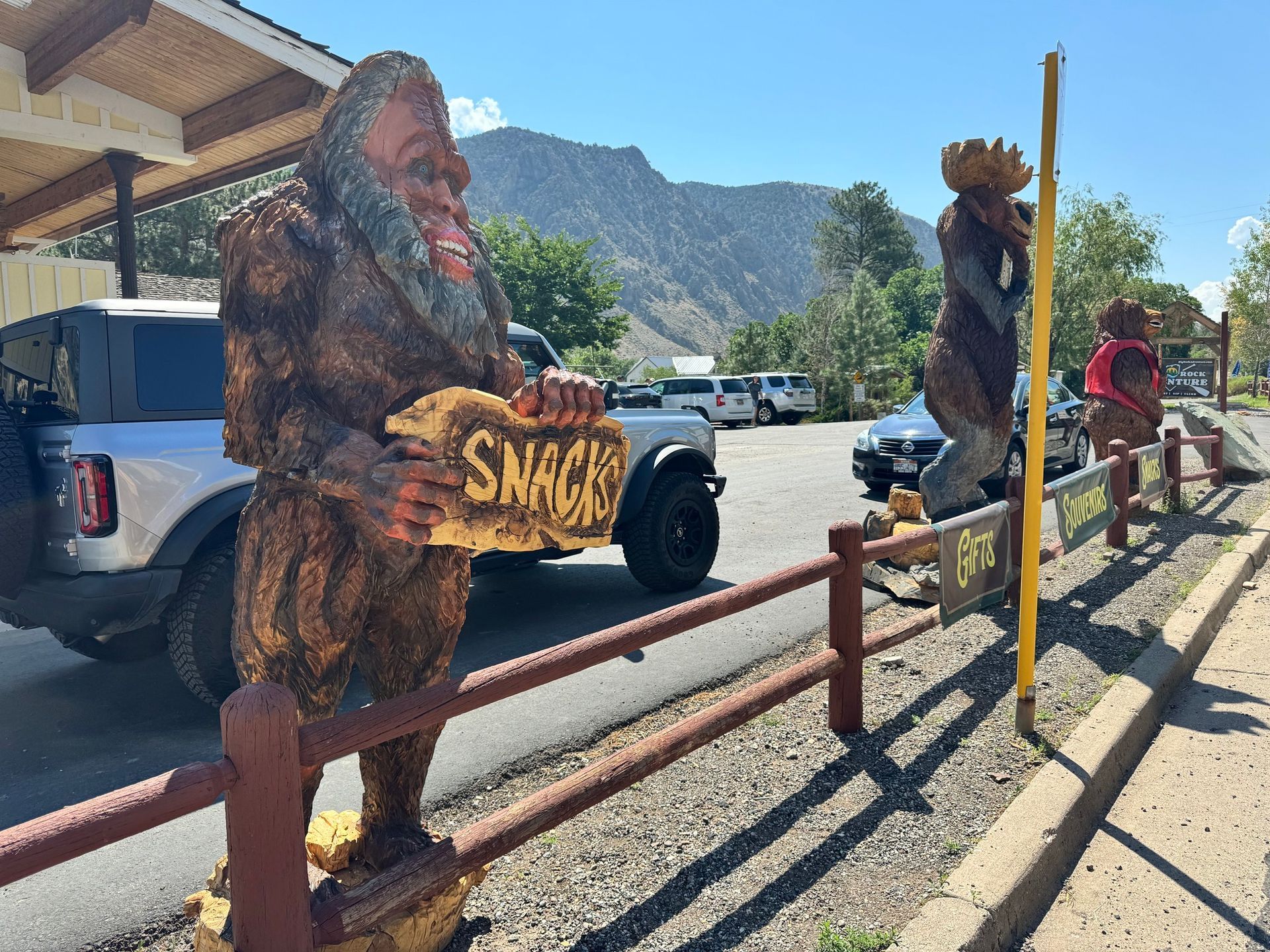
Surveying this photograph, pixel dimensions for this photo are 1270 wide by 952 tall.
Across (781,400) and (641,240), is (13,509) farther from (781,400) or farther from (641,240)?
(641,240)

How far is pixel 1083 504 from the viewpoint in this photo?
548 cm

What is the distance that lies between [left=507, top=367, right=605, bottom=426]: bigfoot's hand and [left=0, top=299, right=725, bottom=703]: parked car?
230 centimetres

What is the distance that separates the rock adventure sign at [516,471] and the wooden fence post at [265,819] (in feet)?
1.49

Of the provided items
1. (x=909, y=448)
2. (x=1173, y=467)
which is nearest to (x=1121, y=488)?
(x=1173, y=467)

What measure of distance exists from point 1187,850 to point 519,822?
2.45 meters

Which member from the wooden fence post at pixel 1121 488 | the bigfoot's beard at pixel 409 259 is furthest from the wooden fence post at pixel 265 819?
Answer: the wooden fence post at pixel 1121 488

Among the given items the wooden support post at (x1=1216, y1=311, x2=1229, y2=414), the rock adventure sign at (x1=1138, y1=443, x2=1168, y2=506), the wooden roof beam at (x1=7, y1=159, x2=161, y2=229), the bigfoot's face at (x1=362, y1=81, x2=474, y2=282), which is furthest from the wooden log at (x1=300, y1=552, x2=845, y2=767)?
the wooden support post at (x1=1216, y1=311, x2=1229, y2=414)

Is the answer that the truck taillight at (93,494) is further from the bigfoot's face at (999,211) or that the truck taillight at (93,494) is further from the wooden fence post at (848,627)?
the bigfoot's face at (999,211)

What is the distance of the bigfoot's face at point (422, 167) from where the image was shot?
189 cm

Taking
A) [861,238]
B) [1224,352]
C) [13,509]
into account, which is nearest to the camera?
[13,509]

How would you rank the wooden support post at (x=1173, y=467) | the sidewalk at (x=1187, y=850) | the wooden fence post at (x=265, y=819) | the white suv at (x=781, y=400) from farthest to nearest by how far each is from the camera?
the white suv at (x=781, y=400), the wooden support post at (x=1173, y=467), the sidewalk at (x=1187, y=850), the wooden fence post at (x=265, y=819)

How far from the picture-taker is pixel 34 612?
→ 384 centimetres

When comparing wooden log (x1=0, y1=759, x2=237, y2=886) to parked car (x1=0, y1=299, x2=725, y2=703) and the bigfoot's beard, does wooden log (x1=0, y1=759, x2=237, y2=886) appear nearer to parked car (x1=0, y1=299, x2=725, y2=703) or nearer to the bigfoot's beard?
the bigfoot's beard

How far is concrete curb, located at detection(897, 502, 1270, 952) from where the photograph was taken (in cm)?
236
